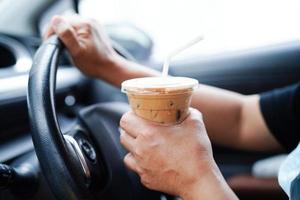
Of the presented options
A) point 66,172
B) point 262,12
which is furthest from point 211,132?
point 262,12

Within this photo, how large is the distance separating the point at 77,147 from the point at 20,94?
1.19ft

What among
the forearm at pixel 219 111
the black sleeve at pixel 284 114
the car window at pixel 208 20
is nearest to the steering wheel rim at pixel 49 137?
the forearm at pixel 219 111

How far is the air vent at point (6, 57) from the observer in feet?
4.16

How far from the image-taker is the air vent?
127cm

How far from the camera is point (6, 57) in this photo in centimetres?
129

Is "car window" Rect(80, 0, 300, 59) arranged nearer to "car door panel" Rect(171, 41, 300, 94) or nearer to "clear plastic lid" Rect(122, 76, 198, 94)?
"car door panel" Rect(171, 41, 300, 94)

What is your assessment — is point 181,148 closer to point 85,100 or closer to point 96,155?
point 96,155

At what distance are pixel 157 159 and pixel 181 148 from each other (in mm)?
40

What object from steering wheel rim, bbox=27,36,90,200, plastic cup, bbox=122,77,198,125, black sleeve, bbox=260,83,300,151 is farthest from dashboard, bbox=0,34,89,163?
black sleeve, bbox=260,83,300,151

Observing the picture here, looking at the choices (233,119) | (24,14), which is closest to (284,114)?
(233,119)

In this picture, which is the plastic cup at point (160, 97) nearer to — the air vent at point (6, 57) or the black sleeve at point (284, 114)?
the black sleeve at point (284, 114)

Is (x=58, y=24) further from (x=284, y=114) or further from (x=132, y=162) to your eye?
(x=284, y=114)

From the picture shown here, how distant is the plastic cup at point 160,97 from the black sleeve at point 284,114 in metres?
0.49

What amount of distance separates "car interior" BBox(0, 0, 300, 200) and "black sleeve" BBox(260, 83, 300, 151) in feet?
0.37
